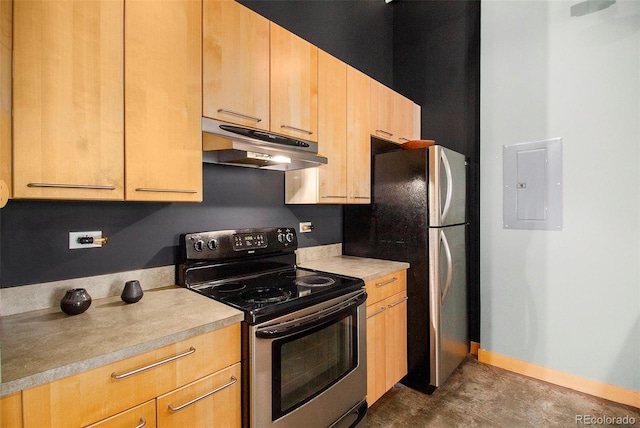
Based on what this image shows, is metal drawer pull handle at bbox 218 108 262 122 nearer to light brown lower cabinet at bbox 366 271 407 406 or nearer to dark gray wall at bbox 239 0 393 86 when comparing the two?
dark gray wall at bbox 239 0 393 86

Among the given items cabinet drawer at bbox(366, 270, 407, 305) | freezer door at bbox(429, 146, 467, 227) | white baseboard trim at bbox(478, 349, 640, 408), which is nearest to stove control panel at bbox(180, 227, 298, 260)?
cabinet drawer at bbox(366, 270, 407, 305)

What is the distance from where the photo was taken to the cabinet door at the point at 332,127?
2115 mm

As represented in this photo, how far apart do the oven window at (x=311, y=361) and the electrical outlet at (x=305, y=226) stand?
2.92ft

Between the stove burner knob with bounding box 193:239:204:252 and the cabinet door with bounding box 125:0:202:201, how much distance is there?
34 centimetres

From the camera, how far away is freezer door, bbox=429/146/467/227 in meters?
2.25

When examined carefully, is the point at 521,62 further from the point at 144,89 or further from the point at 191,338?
the point at 191,338

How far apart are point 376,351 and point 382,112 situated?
183 centimetres

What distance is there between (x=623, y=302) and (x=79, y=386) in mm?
3069

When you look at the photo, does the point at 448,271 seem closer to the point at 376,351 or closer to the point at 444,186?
the point at 444,186

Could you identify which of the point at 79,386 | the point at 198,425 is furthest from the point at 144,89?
the point at 198,425

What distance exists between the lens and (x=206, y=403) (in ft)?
3.87

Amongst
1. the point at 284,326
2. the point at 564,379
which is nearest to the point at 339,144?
the point at 284,326

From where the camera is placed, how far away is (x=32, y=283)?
4.32ft

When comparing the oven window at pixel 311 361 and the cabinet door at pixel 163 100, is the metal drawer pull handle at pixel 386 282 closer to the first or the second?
the oven window at pixel 311 361
